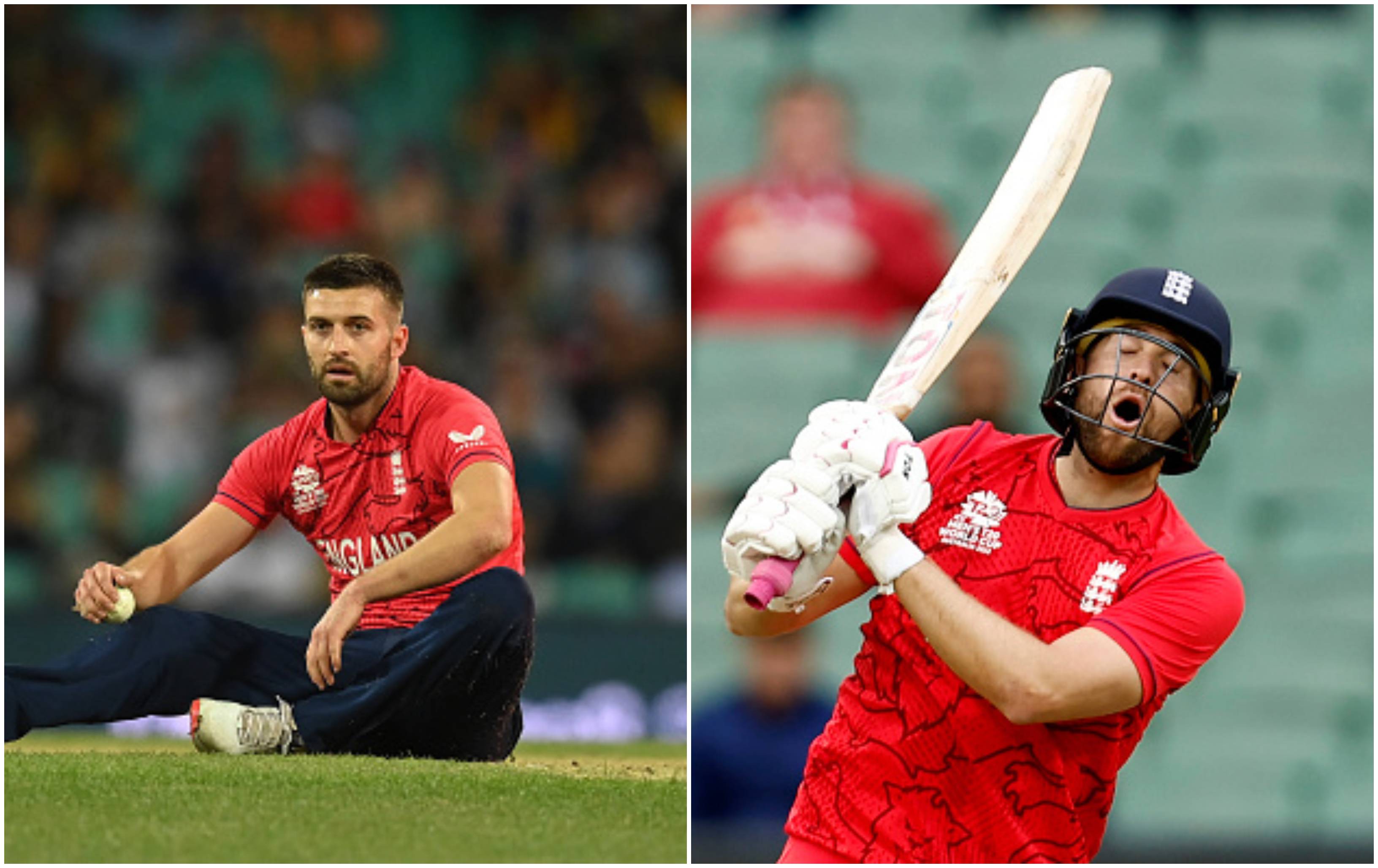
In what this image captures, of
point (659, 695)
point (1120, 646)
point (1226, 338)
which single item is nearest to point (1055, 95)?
point (1226, 338)

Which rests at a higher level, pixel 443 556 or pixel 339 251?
pixel 339 251

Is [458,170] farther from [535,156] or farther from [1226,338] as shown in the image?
[1226,338]

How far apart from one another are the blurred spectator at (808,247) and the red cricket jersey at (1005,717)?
2260mm

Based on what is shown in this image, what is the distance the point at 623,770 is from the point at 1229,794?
2347 millimetres

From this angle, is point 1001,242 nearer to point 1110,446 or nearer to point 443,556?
point 1110,446

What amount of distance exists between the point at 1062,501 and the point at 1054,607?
0.16 m

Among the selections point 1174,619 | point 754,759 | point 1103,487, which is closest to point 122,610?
point 754,759

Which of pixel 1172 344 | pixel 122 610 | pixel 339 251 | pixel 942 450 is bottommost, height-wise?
pixel 122 610

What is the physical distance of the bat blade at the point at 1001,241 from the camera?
262cm

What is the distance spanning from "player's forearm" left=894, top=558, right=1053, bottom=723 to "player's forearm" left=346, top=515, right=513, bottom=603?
1576mm

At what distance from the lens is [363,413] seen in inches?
149

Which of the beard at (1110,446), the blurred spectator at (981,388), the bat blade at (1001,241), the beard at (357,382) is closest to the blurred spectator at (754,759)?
the blurred spectator at (981,388)

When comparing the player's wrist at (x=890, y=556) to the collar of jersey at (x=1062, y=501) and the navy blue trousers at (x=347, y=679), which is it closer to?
the collar of jersey at (x=1062, y=501)

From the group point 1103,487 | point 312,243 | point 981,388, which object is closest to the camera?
point 1103,487
